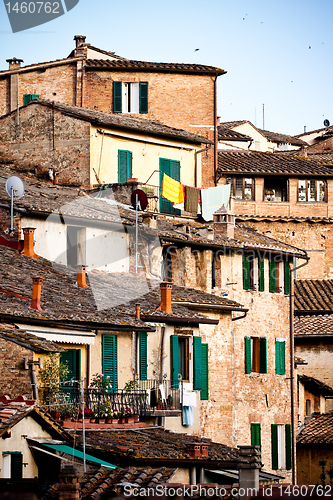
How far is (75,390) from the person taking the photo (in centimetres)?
2222

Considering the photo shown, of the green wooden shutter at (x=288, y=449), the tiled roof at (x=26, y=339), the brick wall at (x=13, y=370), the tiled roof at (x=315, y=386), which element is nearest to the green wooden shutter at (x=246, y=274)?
the green wooden shutter at (x=288, y=449)

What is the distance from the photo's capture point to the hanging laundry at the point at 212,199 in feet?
128

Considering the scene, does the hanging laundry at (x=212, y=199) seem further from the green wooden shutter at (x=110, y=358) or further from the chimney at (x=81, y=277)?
the green wooden shutter at (x=110, y=358)

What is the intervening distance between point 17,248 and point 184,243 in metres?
6.17

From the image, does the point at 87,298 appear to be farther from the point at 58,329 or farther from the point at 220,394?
the point at 220,394

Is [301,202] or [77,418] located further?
[301,202]

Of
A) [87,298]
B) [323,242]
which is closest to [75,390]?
[87,298]

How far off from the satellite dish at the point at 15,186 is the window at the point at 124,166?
950 centimetres

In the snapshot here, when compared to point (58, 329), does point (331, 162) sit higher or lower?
higher

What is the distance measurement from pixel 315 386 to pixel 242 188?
1052 cm

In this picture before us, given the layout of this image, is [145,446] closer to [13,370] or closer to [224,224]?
[13,370]

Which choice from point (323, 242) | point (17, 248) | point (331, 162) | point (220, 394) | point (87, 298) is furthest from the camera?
point (331, 162)

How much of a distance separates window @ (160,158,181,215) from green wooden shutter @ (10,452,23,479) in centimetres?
2048

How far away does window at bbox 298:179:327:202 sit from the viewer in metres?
46.5
